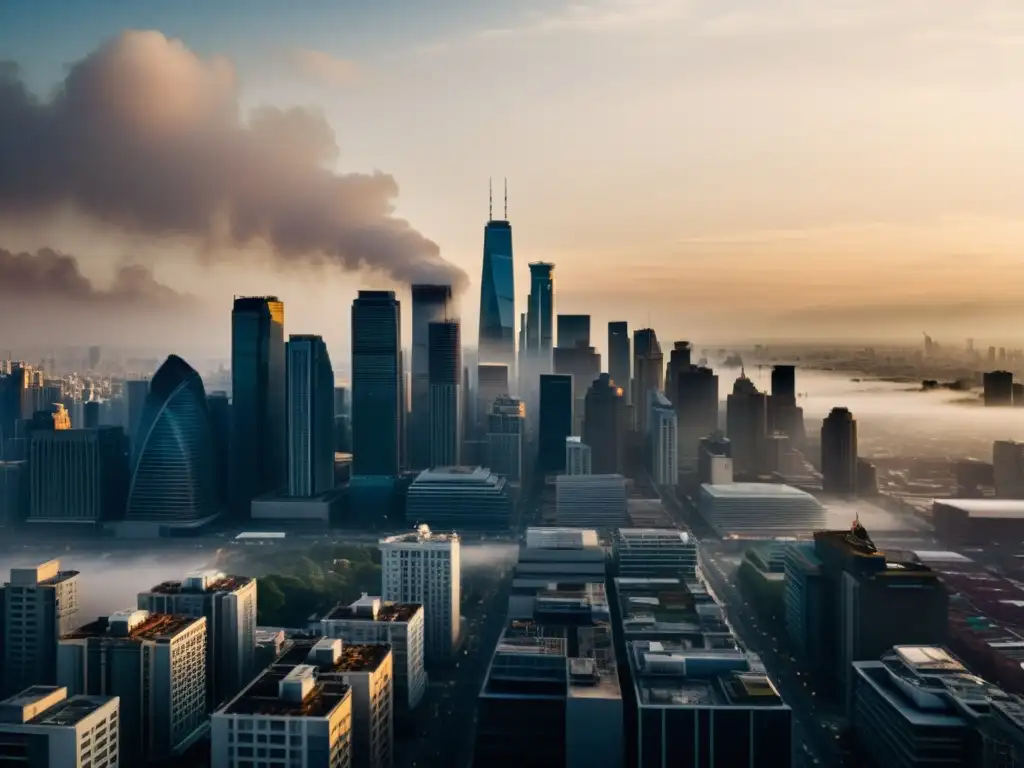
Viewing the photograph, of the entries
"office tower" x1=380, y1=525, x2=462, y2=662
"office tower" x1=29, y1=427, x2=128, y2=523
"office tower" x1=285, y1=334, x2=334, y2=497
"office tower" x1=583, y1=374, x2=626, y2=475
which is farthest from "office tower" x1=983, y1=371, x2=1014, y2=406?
"office tower" x1=29, y1=427, x2=128, y2=523

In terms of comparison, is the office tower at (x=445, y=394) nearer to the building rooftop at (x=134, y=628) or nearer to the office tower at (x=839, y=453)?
the office tower at (x=839, y=453)

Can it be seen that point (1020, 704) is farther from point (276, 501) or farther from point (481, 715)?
point (276, 501)

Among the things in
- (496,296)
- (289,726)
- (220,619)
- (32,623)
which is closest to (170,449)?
(32,623)

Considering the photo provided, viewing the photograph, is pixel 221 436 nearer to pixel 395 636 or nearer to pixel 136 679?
pixel 395 636

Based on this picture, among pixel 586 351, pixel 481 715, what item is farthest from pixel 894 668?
pixel 586 351

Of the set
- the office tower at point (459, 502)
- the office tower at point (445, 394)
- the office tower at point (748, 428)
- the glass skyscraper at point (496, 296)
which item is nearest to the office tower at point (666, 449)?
the office tower at point (748, 428)

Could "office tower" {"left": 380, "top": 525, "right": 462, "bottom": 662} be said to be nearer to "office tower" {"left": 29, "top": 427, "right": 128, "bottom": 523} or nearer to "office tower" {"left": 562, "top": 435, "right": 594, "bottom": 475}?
"office tower" {"left": 29, "top": 427, "right": 128, "bottom": 523}
